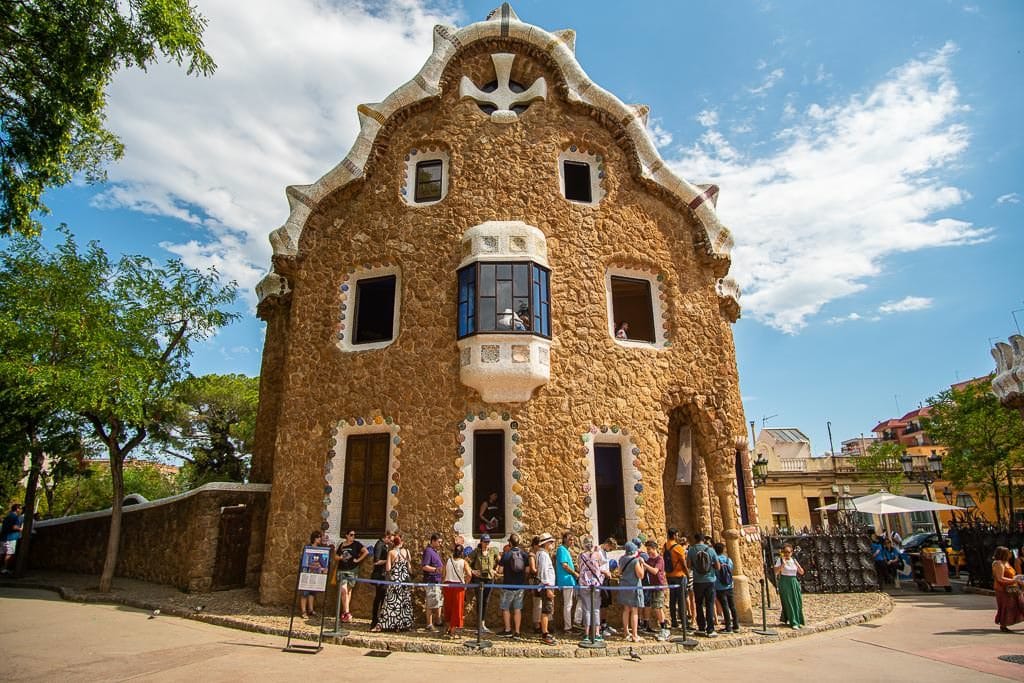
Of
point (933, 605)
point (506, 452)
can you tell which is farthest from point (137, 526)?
point (933, 605)

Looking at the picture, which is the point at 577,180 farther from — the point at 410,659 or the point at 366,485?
the point at 410,659

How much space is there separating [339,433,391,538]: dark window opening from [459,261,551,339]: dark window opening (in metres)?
2.73

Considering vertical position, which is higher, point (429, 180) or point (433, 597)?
point (429, 180)

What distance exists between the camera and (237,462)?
73.5 feet

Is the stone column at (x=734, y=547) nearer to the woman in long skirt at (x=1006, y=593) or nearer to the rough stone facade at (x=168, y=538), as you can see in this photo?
the woman in long skirt at (x=1006, y=593)

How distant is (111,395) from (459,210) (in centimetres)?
802

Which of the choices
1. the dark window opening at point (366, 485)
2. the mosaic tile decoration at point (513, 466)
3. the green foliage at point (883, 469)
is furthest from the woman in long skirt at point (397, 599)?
the green foliage at point (883, 469)

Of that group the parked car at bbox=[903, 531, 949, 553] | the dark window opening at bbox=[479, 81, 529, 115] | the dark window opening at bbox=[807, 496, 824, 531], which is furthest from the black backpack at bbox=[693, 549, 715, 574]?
the dark window opening at bbox=[807, 496, 824, 531]

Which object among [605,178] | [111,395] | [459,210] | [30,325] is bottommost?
[111,395]

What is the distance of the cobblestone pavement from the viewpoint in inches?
316

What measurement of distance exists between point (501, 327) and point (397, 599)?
4792 mm

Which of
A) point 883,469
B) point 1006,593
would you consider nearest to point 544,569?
point 1006,593

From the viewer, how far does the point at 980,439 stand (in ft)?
80.6

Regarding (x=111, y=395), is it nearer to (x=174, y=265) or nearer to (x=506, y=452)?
(x=174, y=265)
